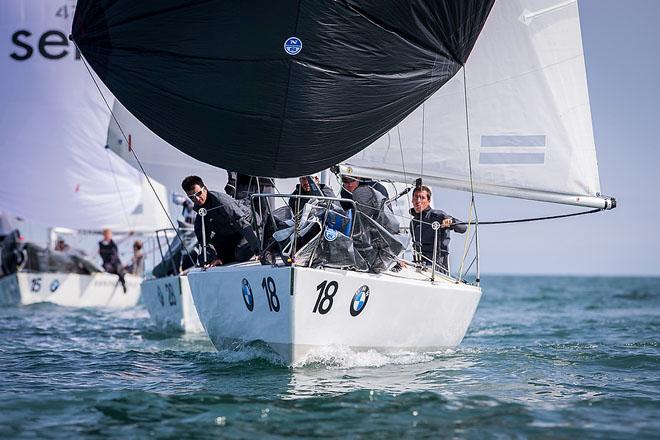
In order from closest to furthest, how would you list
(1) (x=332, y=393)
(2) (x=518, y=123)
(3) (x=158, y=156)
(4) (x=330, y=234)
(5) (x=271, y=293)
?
1. (1) (x=332, y=393)
2. (5) (x=271, y=293)
3. (4) (x=330, y=234)
4. (2) (x=518, y=123)
5. (3) (x=158, y=156)

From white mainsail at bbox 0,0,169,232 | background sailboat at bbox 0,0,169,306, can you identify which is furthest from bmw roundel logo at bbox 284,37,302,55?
white mainsail at bbox 0,0,169,232

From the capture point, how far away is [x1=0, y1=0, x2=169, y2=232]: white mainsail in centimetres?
1828

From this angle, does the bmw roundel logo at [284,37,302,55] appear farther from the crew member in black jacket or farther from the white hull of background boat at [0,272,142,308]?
the white hull of background boat at [0,272,142,308]

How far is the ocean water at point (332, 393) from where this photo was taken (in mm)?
4801

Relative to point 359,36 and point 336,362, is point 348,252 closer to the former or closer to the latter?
point 336,362

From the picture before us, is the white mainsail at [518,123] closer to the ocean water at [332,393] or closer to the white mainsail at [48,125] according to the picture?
the ocean water at [332,393]

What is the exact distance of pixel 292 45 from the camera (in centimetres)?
638

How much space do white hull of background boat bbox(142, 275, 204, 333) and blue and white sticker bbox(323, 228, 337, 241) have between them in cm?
450

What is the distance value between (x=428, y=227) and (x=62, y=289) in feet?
40.9

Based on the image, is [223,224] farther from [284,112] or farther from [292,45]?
[292,45]

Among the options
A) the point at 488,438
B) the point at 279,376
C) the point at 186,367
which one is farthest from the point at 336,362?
the point at 488,438

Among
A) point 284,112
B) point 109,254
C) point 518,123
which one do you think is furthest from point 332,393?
point 109,254

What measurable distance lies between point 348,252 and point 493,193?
252 centimetres

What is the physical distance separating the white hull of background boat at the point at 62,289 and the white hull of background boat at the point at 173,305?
275 inches
